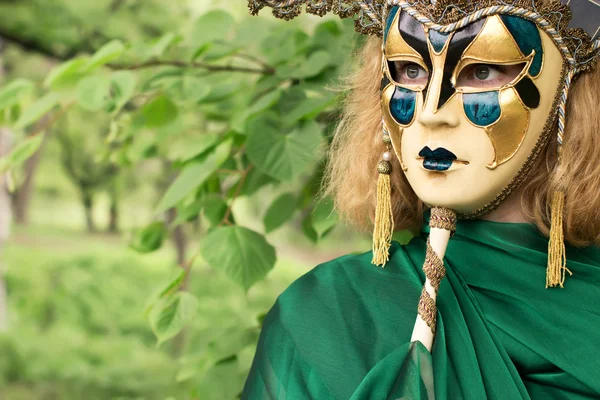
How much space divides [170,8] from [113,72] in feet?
11.9

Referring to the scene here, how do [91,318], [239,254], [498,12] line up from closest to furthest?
1. [498,12]
2. [239,254]
3. [91,318]

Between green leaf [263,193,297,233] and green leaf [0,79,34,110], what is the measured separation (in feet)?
2.15

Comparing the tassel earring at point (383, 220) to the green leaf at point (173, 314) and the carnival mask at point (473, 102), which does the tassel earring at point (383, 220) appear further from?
the green leaf at point (173, 314)

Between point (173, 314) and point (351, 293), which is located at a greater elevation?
point (351, 293)

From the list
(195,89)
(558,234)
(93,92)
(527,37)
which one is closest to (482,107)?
(527,37)

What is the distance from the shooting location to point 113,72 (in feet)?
5.63

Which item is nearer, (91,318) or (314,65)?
(314,65)

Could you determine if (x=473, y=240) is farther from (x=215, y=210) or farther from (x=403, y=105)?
(x=215, y=210)

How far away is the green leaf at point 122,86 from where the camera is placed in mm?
1633

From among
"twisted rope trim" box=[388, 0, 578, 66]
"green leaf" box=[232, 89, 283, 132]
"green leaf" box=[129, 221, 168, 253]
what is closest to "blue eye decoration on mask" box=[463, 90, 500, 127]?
"twisted rope trim" box=[388, 0, 578, 66]

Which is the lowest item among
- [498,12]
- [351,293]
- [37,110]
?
[351,293]

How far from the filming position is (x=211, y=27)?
6.02 feet

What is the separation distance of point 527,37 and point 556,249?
13.0 inches

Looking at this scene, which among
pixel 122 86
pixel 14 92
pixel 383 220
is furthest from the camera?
pixel 14 92
